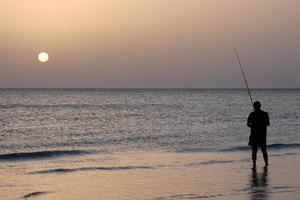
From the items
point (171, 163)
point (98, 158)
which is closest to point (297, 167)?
point (171, 163)

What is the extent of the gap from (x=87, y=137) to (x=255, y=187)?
16097mm

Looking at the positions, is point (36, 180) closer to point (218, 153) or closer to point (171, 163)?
point (171, 163)

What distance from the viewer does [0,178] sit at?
1298 cm

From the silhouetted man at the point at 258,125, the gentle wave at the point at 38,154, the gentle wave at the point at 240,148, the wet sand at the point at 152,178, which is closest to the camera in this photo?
the wet sand at the point at 152,178

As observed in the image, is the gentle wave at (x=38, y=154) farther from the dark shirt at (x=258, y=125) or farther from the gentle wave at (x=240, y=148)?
the dark shirt at (x=258, y=125)

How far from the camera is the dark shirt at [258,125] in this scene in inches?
539

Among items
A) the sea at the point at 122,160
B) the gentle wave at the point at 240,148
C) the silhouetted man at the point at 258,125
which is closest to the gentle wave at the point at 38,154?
the sea at the point at 122,160

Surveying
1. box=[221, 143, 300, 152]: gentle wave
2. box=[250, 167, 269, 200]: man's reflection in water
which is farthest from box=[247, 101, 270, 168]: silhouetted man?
box=[221, 143, 300, 152]: gentle wave

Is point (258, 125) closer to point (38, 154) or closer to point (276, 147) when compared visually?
point (276, 147)

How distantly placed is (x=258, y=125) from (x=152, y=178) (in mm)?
2909

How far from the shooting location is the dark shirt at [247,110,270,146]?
44.9 feet

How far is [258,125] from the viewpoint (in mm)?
13758

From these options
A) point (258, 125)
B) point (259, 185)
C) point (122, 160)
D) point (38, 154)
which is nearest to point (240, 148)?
point (122, 160)

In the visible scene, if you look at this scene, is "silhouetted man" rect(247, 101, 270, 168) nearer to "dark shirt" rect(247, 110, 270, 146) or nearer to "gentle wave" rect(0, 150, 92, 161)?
"dark shirt" rect(247, 110, 270, 146)
